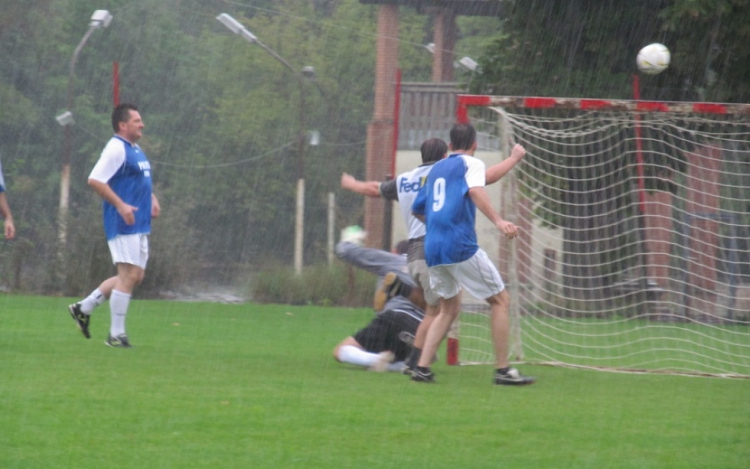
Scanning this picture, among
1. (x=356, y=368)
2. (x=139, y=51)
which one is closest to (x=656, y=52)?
(x=356, y=368)

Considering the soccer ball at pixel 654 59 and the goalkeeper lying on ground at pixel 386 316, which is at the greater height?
the soccer ball at pixel 654 59

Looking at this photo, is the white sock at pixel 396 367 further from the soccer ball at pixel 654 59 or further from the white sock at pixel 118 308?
the soccer ball at pixel 654 59

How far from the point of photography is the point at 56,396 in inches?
238

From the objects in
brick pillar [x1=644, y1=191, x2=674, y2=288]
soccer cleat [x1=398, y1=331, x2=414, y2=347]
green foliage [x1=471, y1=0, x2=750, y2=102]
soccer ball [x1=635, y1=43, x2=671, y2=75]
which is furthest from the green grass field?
green foliage [x1=471, y1=0, x2=750, y2=102]

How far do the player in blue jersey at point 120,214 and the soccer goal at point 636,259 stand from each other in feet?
9.36

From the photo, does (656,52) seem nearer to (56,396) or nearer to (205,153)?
(56,396)

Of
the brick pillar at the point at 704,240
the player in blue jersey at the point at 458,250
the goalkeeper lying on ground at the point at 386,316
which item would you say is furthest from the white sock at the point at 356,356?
the brick pillar at the point at 704,240

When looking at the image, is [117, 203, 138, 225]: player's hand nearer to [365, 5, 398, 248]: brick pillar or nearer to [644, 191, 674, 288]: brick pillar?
[644, 191, 674, 288]: brick pillar

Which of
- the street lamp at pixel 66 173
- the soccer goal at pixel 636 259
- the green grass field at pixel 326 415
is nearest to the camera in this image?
the green grass field at pixel 326 415

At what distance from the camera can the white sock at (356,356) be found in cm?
786

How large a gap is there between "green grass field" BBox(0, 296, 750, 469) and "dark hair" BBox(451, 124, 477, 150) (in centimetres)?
163

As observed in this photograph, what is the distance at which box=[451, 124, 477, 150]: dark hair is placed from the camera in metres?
7.20

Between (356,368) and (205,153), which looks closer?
(356,368)

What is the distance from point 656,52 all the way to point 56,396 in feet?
22.8
